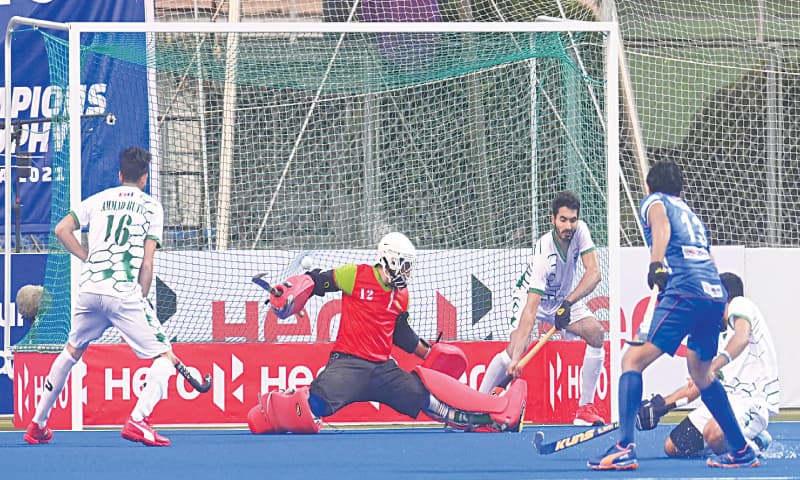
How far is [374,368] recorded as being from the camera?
11047mm

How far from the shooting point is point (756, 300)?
14500 millimetres

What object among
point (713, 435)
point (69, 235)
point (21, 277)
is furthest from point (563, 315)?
point (21, 277)

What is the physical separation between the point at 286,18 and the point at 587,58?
384cm

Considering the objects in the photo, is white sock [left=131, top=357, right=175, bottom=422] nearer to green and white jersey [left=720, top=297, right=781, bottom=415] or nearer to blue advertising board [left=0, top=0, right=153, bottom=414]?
green and white jersey [left=720, top=297, right=781, bottom=415]

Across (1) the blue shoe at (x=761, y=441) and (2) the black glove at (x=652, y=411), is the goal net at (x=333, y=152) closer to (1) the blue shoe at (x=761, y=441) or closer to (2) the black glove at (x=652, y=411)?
(2) the black glove at (x=652, y=411)

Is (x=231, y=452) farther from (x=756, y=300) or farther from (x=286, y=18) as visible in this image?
(x=286, y=18)

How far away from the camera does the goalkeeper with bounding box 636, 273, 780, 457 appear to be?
923 cm

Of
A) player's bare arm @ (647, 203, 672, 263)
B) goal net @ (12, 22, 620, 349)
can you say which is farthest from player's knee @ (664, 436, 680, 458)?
goal net @ (12, 22, 620, 349)

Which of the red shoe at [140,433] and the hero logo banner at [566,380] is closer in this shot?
the red shoe at [140,433]

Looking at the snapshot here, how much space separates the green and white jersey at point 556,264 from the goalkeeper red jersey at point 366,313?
1.52 m

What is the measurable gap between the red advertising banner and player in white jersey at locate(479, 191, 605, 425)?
1.39ft

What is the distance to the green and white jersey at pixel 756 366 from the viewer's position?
9.31 m

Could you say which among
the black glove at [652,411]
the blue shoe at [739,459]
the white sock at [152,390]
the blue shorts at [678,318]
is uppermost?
the blue shorts at [678,318]

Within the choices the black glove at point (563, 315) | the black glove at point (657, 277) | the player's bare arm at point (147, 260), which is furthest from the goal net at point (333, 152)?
the black glove at point (657, 277)
